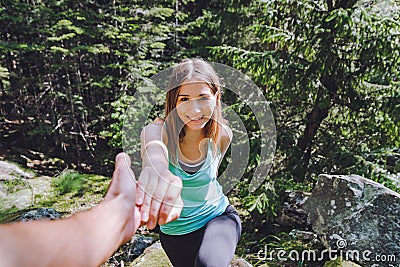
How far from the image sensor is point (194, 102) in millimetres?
1005

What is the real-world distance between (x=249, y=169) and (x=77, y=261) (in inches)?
105

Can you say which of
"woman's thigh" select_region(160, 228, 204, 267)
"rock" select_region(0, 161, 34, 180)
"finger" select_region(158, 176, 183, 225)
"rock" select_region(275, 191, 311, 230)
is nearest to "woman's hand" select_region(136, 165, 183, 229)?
"finger" select_region(158, 176, 183, 225)

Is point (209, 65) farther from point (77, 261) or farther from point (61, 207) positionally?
point (61, 207)

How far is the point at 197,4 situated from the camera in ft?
19.9

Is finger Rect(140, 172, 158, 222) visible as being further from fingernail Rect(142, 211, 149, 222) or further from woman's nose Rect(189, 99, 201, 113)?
woman's nose Rect(189, 99, 201, 113)

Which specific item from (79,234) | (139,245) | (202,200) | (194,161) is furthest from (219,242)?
(139,245)

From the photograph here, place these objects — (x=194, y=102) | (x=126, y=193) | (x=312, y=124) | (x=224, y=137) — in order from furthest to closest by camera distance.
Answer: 1. (x=312, y=124)
2. (x=224, y=137)
3. (x=194, y=102)
4. (x=126, y=193)

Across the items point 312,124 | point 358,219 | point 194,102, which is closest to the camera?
point 194,102

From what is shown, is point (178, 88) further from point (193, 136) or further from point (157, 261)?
point (157, 261)

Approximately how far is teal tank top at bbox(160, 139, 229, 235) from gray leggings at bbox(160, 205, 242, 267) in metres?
0.03

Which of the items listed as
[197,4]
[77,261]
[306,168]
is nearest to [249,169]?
[306,168]

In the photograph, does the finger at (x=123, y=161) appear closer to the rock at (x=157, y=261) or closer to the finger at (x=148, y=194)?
the finger at (x=148, y=194)

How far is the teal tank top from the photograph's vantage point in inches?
45.3
